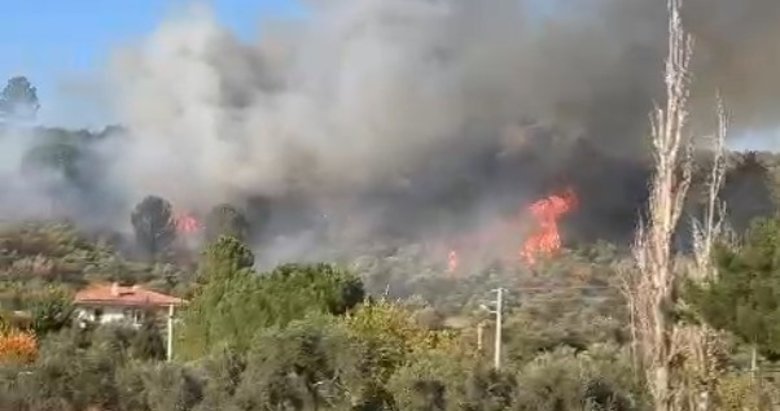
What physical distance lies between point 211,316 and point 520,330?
14389 millimetres

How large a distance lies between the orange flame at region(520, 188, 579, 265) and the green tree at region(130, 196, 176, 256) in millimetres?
24603

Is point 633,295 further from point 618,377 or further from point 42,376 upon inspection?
point 42,376

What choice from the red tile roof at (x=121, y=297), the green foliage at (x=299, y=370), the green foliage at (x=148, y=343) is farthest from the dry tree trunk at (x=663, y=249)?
the red tile roof at (x=121, y=297)

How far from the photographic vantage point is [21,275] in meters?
74.4

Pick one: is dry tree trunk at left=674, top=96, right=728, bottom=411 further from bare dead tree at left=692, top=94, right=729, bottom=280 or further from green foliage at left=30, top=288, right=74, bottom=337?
green foliage at left=30, top=288, right=74, bottom=337

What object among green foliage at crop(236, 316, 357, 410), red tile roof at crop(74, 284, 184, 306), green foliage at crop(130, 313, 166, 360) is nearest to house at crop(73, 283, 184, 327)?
red tile roof at crop(74, 284, 184, 306)

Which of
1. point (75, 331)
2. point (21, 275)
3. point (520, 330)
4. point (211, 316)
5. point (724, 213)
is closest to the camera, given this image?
point (724, 213)

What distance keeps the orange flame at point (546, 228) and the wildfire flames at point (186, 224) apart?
903 inches

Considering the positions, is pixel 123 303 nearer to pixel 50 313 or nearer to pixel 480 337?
pixel 50 313

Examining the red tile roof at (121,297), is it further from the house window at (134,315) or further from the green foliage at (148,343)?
the green foliage at (148,343)

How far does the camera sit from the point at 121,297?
6806 cm

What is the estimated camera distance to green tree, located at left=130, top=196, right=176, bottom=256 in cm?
8825

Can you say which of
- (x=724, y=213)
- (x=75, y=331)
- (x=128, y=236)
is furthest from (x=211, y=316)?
(x=128, y=236)

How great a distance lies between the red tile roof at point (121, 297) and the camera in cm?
6569
